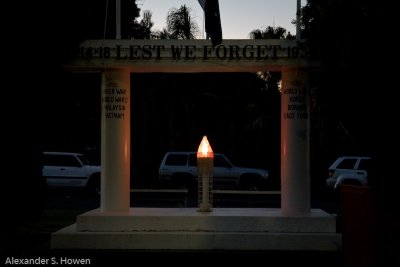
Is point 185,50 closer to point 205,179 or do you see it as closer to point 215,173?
point 205,179

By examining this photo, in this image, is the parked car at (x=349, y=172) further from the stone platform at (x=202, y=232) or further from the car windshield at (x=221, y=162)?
the stone platform at (x=202, y=232)

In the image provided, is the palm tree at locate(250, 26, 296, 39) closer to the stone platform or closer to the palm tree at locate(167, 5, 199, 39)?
the palm tree at locate(167, 5, 199, 39)

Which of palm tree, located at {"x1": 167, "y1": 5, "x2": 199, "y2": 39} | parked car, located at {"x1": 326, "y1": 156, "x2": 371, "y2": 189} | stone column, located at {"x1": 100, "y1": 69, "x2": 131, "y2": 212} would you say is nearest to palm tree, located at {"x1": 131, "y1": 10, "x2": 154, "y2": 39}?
palm tree, located at {"x1": 167, "y1": 5, "x2": 199, "y2": 39}

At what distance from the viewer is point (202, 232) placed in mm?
12383

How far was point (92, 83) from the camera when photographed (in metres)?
36.9

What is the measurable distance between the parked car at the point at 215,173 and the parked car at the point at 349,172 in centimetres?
389

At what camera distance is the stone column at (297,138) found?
1288cm

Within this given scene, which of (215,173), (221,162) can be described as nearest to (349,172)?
(221,162)

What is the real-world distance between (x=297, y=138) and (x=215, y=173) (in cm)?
1773

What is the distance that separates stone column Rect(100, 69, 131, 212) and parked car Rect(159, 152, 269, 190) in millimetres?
17399

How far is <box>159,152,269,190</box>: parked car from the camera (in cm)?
3056

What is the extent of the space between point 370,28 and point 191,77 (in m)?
30.5

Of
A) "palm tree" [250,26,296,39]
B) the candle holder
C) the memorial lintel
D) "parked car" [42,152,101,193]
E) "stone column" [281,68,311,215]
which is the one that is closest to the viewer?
the memorial lintel

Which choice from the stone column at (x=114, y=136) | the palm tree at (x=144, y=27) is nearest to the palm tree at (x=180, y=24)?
the palm tree at (x=144, y=27)
